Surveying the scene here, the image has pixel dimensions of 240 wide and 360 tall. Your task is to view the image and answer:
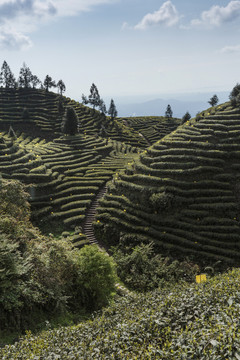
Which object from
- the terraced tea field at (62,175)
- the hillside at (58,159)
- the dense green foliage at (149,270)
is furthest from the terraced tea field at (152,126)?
the dense green foliage at (149,270)


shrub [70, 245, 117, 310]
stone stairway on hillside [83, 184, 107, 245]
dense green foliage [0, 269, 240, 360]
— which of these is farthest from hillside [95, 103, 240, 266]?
dense green foliage [0, 269, 240, 360]

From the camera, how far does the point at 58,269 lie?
25203mm

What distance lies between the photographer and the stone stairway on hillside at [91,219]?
42250 mm

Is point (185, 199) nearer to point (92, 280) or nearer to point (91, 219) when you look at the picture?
point (91, 219)

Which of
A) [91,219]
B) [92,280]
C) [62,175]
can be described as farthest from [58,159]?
[92,280]

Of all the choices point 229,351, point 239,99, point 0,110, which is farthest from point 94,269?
point 0,110

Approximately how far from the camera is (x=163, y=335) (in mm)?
13922

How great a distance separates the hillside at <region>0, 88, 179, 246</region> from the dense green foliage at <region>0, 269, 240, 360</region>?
76.3 feet

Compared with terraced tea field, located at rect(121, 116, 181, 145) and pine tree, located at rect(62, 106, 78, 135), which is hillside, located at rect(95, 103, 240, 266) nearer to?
pine tree, located at rect(62, 106, 78, 135)

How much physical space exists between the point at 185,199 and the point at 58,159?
113 feet

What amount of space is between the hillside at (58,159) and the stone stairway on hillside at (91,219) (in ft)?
0.52

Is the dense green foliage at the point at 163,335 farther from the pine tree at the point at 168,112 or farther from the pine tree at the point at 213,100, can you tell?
the pine tree at the point at 168,112

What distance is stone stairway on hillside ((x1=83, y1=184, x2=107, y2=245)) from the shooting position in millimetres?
42250

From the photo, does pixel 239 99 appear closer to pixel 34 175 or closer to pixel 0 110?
pixel 34 175
